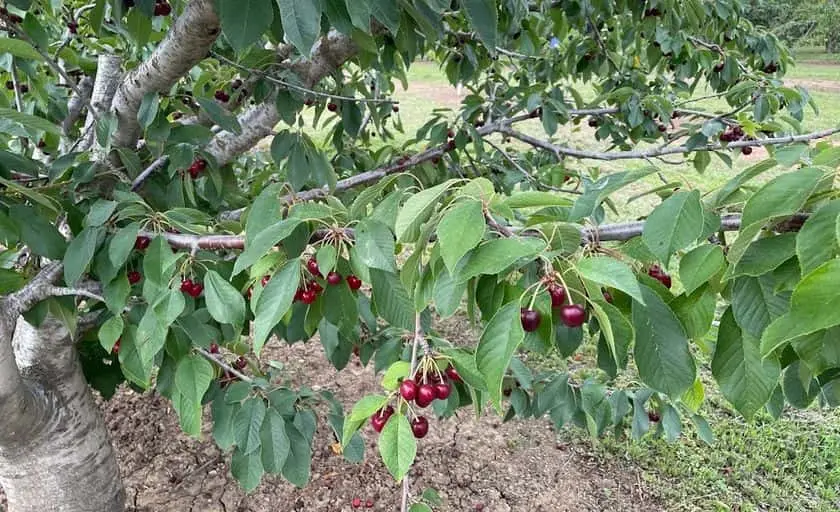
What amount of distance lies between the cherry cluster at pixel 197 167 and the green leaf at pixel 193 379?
649 mm

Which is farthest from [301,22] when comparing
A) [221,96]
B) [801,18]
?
[801,18]

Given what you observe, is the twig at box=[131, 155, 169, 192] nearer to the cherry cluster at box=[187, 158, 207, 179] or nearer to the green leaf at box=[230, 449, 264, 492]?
the cherry cluster at box=[187, 158, 207, 179]

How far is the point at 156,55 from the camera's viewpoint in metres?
1.38

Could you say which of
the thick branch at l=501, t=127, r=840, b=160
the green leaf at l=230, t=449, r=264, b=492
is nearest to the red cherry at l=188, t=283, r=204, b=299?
the green leaf at l=230, t=449, r=264, b=492

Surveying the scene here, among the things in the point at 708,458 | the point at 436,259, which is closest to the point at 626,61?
the point at 708,458

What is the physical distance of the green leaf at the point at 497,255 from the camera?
68cm

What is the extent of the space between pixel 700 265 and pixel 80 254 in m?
1.14

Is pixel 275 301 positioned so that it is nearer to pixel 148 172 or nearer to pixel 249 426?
pixel 249 426

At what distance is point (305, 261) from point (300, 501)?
1618mm

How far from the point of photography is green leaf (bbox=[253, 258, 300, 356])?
2.79ft

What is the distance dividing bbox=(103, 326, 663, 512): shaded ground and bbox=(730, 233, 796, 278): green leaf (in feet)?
6.61

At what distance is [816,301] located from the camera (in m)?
0.52

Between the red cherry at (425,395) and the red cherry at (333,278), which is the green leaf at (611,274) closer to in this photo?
the red cherry at (425,395)

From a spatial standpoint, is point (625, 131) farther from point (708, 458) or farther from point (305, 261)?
point (305, 261)
